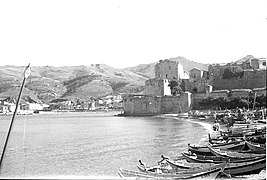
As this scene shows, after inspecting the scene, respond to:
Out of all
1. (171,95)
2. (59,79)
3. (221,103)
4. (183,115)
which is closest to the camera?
(59,79)

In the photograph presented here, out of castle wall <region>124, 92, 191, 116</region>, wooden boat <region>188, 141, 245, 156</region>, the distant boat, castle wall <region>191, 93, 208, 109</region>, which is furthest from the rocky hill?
castle wall <region>191, 93, 208, 109</region>

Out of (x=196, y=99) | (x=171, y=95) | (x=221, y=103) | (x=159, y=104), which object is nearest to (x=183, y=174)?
(x=221, y=103)

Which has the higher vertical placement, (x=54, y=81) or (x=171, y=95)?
(x=171, y=95)

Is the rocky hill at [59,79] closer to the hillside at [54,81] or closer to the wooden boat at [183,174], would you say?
the hillside at [54,81]

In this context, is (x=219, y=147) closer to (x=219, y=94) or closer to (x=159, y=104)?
(x=219, y=94)

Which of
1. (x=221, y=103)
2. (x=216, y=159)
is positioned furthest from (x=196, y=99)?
(x=216, y=159)

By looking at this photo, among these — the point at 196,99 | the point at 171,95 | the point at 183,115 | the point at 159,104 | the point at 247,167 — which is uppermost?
the point at 171,95

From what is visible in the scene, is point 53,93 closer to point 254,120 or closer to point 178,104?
point 254,120

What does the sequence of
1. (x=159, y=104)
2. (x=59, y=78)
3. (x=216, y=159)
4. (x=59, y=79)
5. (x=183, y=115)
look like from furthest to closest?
(x=159, y=104)
(x=183, y=115)
(x=59, y=79)
(x=59, y=78)
(x=216, y=159)

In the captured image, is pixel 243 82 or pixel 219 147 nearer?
pixel 219 147

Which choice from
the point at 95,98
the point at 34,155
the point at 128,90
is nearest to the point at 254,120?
the point at 34,155

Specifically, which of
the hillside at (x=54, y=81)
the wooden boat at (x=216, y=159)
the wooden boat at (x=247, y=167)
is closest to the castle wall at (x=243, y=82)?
the wooden boat at (x=216, y=159)
